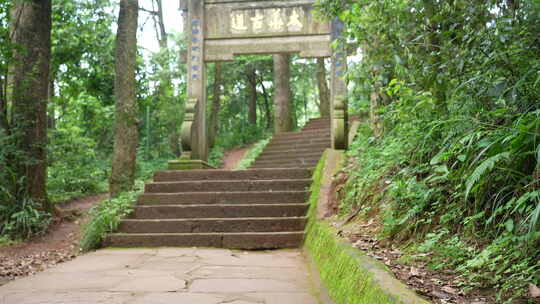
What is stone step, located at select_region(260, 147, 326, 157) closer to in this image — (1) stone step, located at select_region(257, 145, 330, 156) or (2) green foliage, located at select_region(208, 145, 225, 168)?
(1) stone step, located at select_region(257, 145, 330, 156)

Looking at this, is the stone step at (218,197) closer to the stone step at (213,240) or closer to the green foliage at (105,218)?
the green foliage at (105,218)

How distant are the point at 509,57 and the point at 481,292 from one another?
1655 millimetres

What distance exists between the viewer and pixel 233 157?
18.9 meters

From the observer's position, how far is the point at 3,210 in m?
7.79

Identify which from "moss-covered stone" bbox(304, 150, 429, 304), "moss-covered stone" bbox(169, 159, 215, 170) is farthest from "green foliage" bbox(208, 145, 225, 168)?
"moss-covered stone" bbox(304, 150, 429, 304)

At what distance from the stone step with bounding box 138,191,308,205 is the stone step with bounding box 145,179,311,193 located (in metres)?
0.31

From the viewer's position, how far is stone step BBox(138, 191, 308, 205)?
25.2 feet

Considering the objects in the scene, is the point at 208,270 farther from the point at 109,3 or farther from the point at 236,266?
the point at 109,3

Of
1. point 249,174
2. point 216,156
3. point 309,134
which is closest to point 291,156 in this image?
point 309,134

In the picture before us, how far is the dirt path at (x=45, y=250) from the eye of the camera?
18.7 ft

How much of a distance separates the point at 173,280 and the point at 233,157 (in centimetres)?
1462

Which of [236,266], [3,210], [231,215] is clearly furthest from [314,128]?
[236,266]

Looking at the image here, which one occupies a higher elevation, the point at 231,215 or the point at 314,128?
the point at 314,128

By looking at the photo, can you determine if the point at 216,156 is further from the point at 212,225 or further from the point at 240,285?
the point at 240,285
